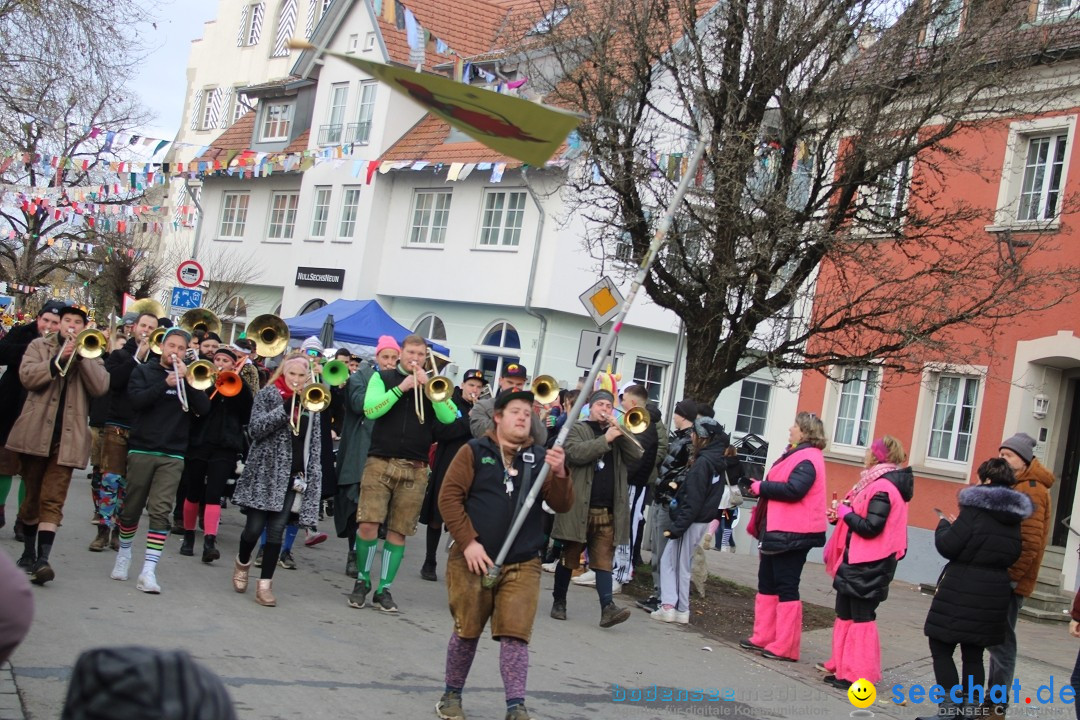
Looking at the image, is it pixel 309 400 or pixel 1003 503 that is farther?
pixel 309 400

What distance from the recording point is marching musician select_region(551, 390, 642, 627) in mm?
9750

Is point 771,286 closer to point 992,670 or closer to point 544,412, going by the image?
point 544,412

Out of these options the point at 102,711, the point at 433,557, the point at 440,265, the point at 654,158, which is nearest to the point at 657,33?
the point at 654,158

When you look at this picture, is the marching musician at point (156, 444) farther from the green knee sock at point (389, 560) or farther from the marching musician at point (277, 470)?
the green knee sock at point (389, 560)

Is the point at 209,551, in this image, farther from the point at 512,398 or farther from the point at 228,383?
the point at 512,398

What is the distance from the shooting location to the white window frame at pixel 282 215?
3584cm

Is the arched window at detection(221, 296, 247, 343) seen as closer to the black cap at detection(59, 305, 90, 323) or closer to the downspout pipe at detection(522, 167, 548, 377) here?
the downspout pipe at detection(522, 167, 548, 377)

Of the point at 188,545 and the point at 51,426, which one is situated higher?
the point at 51,426

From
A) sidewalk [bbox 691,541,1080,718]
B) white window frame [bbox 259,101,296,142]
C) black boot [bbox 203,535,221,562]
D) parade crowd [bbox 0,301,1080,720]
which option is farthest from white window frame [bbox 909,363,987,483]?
white window frame [bbox 259,101,296,142]

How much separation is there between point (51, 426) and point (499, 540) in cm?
394

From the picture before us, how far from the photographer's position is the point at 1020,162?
17.0 metres

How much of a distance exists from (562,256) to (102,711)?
25862mm

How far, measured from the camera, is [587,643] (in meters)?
9.14

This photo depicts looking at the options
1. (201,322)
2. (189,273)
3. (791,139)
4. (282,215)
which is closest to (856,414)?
(791,139)
